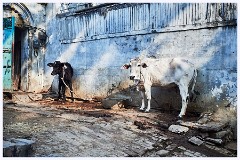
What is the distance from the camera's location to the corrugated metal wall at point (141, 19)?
7.16 meters

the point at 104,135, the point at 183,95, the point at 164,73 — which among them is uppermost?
the point at 164,73

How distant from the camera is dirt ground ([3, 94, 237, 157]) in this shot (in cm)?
496

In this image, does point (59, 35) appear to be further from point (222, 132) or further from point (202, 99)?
point (222, 132)

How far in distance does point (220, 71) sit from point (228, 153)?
2403 millimetres

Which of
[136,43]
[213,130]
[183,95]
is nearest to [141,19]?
[136,43]

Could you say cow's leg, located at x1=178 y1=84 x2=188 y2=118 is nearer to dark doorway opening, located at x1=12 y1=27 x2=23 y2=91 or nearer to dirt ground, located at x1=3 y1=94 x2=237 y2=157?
dirt ground, located at x1=3 y1=94 x2=237 y2=157

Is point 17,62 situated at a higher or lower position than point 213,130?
higher

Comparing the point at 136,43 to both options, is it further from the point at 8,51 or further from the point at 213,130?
the point at 8,51

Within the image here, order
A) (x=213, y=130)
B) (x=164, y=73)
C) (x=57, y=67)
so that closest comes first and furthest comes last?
1. (x=213, y=130)
2. (x=164, y=73)
3. (x=57, y=67)

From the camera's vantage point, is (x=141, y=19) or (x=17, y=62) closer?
(x=141, y=19)

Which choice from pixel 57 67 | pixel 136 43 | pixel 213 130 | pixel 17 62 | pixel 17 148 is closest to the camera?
pixel 17 148

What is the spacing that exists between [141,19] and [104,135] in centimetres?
441

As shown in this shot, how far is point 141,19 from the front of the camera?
28.7ft

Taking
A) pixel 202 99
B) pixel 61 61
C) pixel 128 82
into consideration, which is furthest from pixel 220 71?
pixel 61 61
